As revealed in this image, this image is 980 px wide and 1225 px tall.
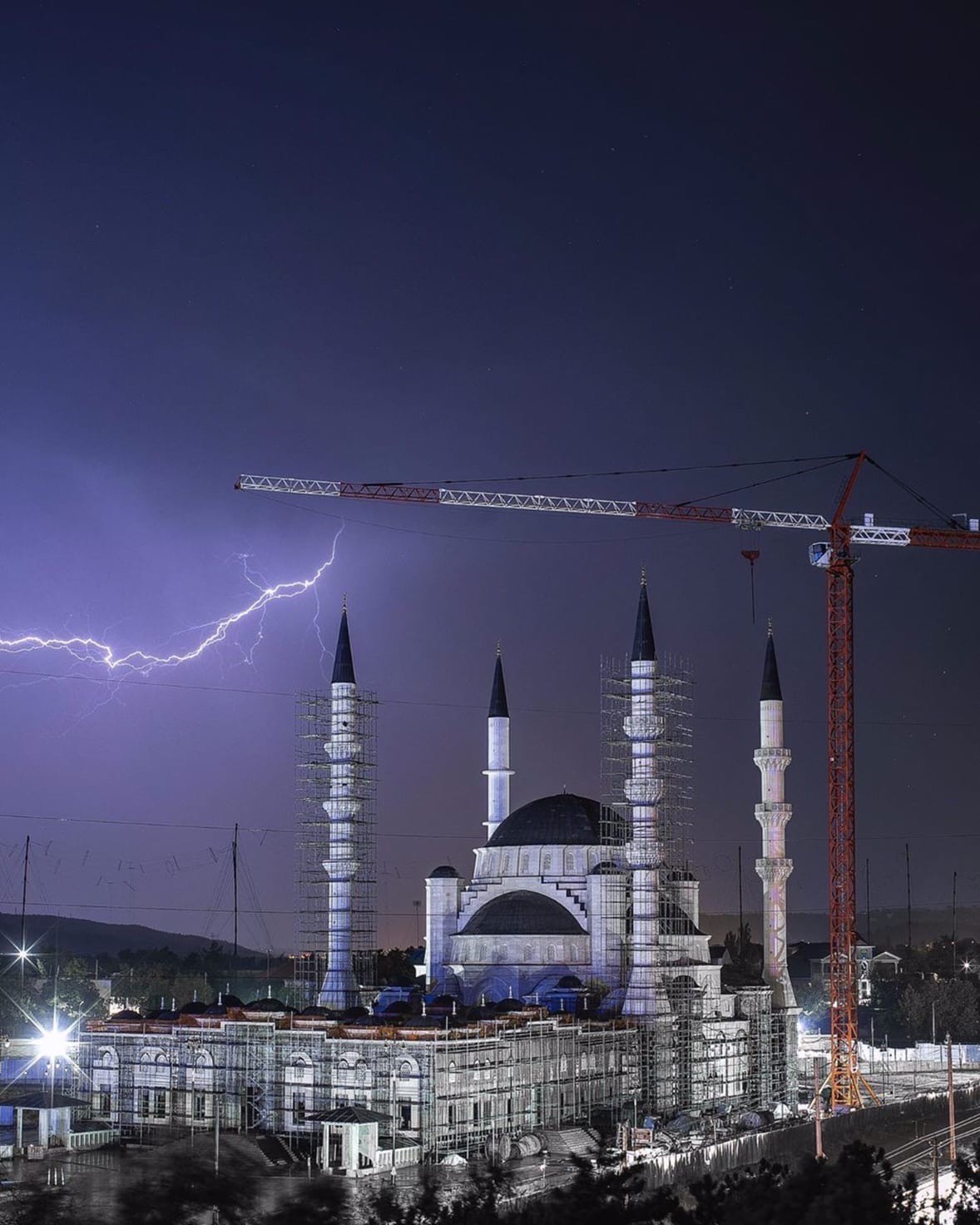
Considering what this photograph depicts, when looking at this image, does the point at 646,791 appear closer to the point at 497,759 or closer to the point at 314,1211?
the point at 497,759

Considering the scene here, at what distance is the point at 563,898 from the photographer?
92000 millimetres

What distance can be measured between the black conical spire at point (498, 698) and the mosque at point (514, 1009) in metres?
0.13

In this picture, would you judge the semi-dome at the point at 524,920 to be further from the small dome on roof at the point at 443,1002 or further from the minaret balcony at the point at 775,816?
the minaret balcony at the point at 775,816

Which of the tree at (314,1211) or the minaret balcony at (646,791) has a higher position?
the minaret balcony at (646,791)

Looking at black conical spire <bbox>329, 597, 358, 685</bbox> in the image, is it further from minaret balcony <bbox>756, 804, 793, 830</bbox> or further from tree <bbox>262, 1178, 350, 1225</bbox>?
tree <bbox>262, 1178, 350, 1225</bbox>

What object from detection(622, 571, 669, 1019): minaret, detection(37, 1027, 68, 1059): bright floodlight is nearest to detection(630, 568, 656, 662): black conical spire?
detection(622, 571, 669, 1019): minaret

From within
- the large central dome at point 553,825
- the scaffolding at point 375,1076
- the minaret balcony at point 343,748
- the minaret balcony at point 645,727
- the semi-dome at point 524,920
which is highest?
the minaret balcony at point 645,727

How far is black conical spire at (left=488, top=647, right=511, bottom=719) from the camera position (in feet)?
341

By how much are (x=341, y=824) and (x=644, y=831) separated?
17.6 metres

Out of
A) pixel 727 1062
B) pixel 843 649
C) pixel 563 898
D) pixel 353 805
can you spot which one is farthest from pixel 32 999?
pixel 843 649

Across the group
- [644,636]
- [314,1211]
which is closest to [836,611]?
[644,636]

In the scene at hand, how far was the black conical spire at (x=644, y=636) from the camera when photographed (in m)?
89.6

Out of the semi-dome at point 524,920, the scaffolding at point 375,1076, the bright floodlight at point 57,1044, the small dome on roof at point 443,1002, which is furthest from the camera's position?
the semi-dome at point 524,920

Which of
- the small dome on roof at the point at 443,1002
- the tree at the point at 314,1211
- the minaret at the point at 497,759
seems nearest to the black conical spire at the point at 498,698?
the minaret at the point at 497,759
